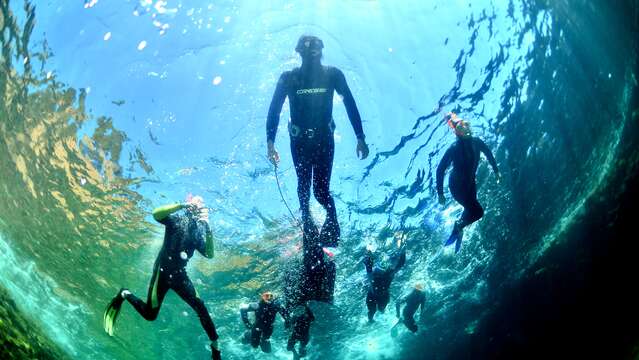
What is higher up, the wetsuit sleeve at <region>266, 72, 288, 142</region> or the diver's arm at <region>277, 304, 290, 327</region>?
the wetsuit sleeve at <region>266, 72, 288, 142</region>

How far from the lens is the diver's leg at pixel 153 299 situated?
22.6 feet

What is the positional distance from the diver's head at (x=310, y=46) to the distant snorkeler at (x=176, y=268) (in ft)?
12.4

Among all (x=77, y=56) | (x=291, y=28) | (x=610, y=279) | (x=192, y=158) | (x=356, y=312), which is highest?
(x=77, y=56)

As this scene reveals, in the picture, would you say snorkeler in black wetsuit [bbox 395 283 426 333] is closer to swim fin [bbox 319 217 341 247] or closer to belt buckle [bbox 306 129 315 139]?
swim fin [bbox 319 217 341 247]

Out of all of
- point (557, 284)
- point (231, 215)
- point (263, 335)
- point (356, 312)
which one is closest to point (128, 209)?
point (231, 215)

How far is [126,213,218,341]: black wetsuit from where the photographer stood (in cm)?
695

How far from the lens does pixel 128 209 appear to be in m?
13.5

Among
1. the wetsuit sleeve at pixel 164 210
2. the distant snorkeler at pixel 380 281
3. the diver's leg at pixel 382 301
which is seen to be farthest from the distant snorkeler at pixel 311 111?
the diver's leg at pixel 382 301

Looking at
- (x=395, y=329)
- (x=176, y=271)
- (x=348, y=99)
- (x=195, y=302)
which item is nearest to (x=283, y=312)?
(x=195, y=302)

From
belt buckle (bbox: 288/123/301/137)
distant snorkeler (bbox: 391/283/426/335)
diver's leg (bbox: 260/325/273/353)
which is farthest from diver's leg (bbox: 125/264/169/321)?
distant snorkeler (bbox: 391/283/426/335)

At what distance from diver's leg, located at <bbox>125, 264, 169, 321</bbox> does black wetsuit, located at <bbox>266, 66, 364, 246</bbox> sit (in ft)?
11.6

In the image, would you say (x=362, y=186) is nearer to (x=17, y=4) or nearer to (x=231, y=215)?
(x=231, y=215)

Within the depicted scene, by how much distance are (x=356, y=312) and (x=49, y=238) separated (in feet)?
51.2

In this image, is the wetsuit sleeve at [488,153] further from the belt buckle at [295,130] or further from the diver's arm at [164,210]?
the diver's arm at [164,210]
